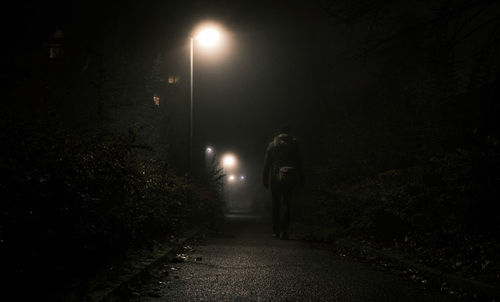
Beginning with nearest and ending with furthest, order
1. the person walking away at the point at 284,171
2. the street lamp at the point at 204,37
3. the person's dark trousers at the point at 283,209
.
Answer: the person's dark trousers at the point at 283,209, the person walking away at the point at 284,171, the street lamp at the point at 204,37

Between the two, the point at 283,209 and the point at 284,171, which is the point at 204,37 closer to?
the point at 284,171

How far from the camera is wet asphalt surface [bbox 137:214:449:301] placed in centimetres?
467

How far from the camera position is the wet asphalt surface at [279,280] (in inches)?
184

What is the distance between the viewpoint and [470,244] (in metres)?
6.23

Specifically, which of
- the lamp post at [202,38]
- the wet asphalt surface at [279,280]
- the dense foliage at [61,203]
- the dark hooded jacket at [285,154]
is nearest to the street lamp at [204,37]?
the lamp post at [202,38]

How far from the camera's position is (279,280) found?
17.9 ft

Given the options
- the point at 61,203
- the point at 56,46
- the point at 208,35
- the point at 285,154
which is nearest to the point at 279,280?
the point at 61,203

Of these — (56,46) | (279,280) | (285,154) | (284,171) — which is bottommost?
(279,280)

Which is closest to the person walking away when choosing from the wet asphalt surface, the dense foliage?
the wet asphalt surface

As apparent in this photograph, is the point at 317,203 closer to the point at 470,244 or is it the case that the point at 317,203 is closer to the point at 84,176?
the point at 470,244

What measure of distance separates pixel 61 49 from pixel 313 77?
1452 cm

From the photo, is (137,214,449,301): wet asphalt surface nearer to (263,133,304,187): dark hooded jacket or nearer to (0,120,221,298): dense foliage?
(0,120,221,298): dense foliage

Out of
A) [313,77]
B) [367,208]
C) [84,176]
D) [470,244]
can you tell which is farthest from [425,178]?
[313,77]

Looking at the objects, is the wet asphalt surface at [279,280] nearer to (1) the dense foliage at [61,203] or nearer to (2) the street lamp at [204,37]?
(1) the dense foliage at [61,203]
